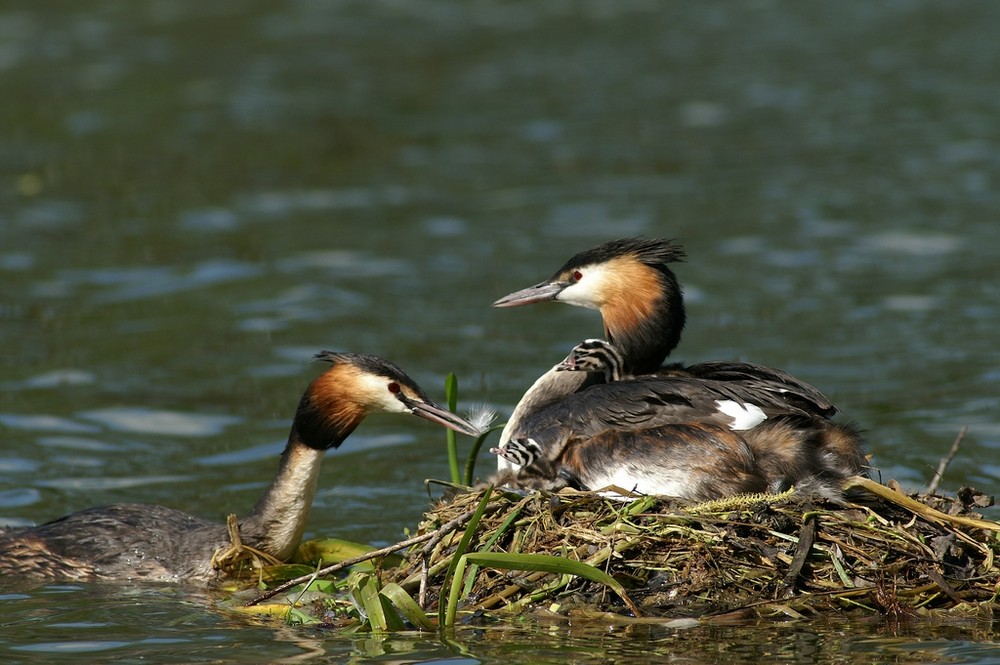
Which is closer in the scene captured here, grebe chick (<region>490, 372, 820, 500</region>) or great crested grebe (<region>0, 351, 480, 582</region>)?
grebe chick (<region>490, 372, 820, 500</region>)

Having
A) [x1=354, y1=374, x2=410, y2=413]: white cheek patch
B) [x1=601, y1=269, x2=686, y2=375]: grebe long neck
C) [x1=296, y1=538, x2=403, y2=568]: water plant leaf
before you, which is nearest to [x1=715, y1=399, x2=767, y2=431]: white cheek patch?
[x1=601, y1=269, x2=686, y2=375]: grebe long neck

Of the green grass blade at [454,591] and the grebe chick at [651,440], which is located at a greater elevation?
the grebe chick at [651,440]

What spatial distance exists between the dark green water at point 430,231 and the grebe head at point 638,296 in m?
1.60

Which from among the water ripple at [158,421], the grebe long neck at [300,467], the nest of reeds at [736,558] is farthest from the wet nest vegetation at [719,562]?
the water ripple at [158,421]

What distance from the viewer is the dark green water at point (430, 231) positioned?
31.9 ft

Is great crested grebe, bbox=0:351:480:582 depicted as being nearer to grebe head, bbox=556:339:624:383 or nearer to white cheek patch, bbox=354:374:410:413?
white cheek patch, bbox=354:374:410:413

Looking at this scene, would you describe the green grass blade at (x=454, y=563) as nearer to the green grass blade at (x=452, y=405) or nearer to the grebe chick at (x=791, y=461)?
the grebe chick at (x=791, y=461)

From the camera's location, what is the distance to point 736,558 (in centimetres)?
656

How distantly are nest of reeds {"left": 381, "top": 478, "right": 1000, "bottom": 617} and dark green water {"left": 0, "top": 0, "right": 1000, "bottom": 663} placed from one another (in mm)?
176

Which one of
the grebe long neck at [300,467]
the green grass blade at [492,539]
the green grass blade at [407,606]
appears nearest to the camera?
the green grass blade at [407,606]

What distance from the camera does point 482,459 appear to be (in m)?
10.5

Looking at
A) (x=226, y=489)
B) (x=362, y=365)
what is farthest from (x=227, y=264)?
(x=362, y=365)

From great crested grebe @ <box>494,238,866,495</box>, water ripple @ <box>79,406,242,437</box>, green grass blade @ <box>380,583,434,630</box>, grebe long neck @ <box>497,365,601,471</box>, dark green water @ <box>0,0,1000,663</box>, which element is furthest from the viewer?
water ripple @ <box>79,406,242,437</box>

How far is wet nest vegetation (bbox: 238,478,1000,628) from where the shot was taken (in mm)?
6465
